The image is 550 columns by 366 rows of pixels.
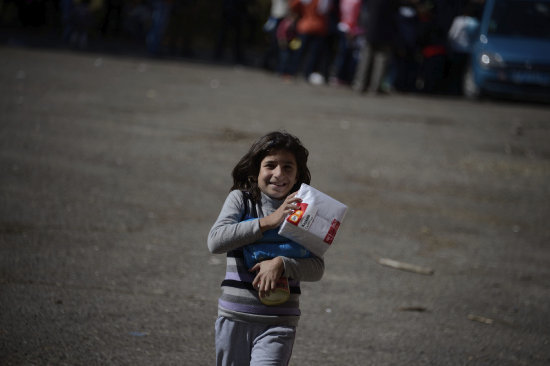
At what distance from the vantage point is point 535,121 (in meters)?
14.1

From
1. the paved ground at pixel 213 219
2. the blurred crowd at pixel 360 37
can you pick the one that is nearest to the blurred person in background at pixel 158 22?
the blurred crowd at pixel 360 37

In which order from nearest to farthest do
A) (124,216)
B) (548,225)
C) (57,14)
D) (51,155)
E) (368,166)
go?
(124,216) < (548,225) < (51,155) < (368,166) < (57,14)

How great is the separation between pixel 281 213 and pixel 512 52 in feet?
48.0

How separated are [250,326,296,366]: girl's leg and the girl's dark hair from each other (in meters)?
0.51

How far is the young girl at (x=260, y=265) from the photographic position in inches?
113

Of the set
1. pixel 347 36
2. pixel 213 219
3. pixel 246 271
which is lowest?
pixel 213 219

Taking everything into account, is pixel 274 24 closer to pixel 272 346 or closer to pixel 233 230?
pixel 233 230

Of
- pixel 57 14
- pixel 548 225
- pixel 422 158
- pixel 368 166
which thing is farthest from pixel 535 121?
pixel 57 14

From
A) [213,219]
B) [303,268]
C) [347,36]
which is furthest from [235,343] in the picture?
[347,36]

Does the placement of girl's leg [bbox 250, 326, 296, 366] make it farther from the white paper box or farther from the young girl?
the white paper box

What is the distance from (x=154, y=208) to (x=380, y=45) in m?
9.68

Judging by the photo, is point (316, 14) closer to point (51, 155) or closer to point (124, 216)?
point (51, 155)

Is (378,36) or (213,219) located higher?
(378,36)

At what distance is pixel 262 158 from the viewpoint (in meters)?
3.07
